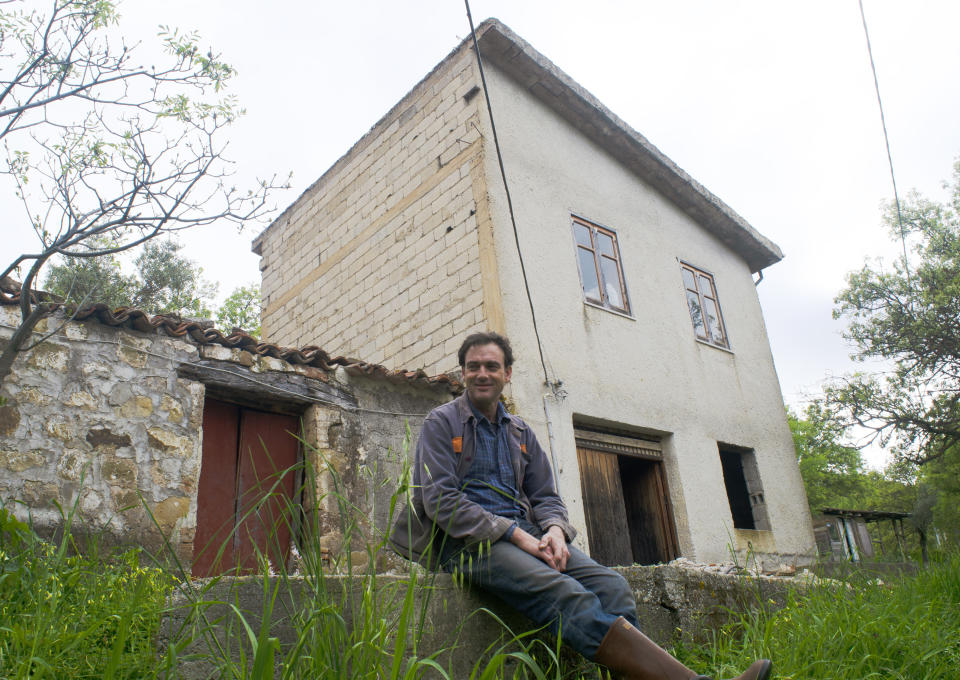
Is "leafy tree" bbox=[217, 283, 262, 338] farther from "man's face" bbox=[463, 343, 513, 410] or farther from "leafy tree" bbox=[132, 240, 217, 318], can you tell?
"man's face" bbox=[463, 343, 513, 410]

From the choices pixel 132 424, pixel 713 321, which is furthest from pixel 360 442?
pixel 713 321

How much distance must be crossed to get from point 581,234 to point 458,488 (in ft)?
18.6

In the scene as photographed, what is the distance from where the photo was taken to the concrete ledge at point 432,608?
180 cm

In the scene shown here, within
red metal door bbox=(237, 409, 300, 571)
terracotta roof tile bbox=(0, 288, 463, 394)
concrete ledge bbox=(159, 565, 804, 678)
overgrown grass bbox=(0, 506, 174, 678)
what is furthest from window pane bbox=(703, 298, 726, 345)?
overgrown grass bbox=(0, 506, 174, 678)

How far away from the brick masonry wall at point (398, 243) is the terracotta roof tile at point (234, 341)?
3.08 feet

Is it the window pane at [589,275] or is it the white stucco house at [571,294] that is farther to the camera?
the window pane at [589,275]

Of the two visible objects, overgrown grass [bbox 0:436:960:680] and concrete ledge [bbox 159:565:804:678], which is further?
concrete ledge [bbox 159:565:804:678]

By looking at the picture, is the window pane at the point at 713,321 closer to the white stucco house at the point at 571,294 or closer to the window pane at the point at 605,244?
the white stucco house at the point at 571,294

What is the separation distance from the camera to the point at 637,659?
223cm

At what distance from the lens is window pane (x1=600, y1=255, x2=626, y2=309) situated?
314 inches

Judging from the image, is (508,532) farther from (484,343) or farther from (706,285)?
(706,285)

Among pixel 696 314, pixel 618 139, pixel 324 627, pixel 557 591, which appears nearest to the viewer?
pixel 324 627

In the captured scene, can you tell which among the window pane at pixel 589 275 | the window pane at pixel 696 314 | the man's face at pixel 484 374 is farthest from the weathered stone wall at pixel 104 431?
the window pane at pixel 696 314

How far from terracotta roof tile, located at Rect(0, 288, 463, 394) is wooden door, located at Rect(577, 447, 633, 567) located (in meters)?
1.58
